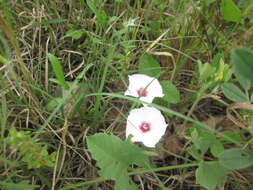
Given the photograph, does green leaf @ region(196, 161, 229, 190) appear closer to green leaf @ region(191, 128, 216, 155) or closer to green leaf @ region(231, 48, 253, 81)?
green leaf @ region(191, 128, 216, 155)

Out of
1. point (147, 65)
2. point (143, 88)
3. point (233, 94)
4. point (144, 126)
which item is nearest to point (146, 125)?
point (144, 126)

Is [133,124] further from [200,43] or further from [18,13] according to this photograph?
[18,13]

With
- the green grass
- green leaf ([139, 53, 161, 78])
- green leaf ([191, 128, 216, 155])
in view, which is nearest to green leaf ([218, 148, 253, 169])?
green leaf ([191, 128, 216, 155])

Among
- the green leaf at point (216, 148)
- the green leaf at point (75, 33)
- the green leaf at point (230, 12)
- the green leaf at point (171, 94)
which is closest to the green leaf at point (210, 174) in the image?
the green leaf at point (216, 148)

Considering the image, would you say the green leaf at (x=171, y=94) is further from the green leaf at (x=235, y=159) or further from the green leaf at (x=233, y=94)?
the green leaf at (x=235, y=159)

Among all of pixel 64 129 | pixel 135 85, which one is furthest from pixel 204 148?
pixel 64 129

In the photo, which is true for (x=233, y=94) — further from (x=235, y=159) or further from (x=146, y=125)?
(x=146, y=125)
